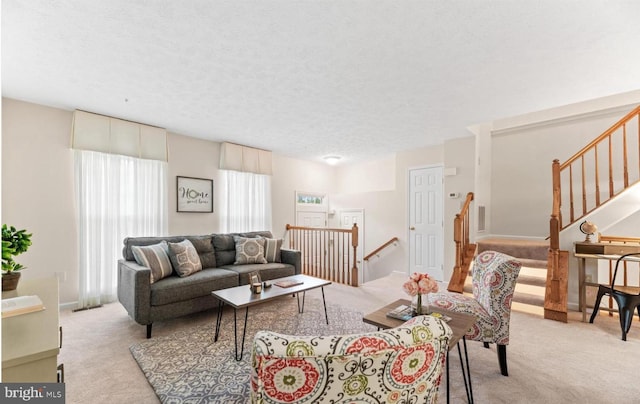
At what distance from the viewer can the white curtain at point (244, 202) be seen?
202 inches

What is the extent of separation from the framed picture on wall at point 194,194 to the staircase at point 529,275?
13.3ft

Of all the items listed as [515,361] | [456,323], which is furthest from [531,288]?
[456,323]

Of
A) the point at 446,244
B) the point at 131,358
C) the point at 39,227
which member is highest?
the point at 39,227

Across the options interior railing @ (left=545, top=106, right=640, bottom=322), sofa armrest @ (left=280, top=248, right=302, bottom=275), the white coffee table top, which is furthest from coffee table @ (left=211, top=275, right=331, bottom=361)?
interior railing @ (left=545, top=106, right=640, bottom=322)

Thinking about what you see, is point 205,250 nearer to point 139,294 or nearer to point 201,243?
point 201,243

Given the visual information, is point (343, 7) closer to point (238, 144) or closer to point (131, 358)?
point (131, 358)

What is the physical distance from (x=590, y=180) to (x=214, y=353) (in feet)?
18.9

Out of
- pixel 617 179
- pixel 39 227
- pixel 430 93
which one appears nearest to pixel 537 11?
pixel 430 93

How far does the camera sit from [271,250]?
448 cm

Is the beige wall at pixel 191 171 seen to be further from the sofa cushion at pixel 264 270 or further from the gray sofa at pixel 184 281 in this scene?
the sofa cushion at pixel 264 270

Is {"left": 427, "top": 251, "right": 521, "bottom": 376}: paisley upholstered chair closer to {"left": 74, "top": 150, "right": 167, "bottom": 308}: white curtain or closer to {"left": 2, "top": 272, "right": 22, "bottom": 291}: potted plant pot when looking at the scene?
{"left": 2, "top": 272, "right": 22, "bottom": 291}: potted plant pot

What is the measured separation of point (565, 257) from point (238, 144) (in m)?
4.88

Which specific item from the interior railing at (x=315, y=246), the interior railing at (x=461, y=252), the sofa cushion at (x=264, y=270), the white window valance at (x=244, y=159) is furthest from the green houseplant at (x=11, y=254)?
the interior railing at (x=461, y=252)

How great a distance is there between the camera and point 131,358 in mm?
2574
